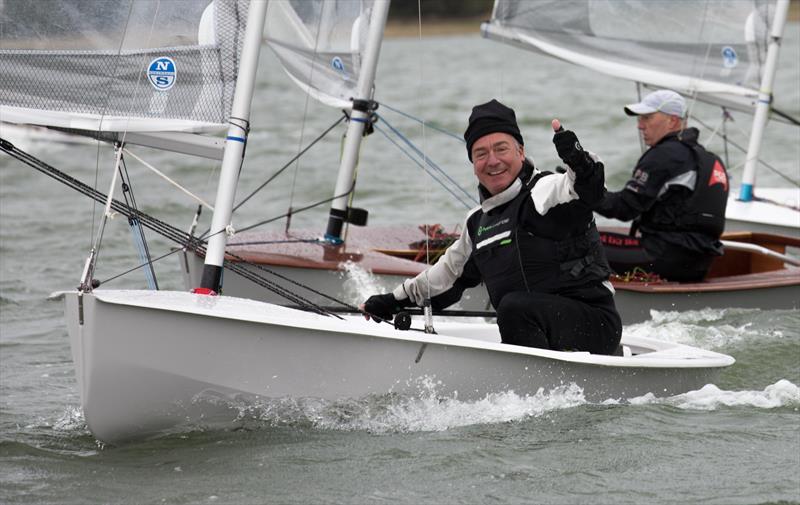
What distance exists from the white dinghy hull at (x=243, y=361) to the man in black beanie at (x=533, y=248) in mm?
130

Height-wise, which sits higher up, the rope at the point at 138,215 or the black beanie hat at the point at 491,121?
the black beanie hat at the point at 491,121

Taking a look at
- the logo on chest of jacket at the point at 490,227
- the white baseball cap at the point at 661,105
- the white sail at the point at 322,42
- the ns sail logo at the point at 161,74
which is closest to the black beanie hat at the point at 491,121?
the logo on chest of jacket at the point at 490,227

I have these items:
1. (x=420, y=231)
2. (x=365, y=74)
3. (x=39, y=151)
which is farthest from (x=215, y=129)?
(x=39, y=151)

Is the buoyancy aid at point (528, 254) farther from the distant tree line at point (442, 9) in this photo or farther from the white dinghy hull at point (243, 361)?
the distant tree line at point (442, 9)

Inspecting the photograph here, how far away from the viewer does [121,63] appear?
186 inches

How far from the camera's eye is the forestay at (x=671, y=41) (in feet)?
28.6

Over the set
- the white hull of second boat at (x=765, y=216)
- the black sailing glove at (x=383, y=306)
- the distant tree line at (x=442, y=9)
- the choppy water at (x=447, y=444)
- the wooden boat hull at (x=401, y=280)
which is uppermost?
the distant tree line at (x=442, y=9)

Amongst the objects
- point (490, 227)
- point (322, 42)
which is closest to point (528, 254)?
Answer: point (490, 227)

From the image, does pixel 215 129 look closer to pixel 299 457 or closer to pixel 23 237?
pixel 299 457

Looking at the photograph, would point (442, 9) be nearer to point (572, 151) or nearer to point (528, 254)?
point (528, 254)

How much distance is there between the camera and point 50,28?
4750 mm

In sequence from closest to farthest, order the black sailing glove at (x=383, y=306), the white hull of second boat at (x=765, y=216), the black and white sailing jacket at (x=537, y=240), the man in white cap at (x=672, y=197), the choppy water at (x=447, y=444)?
the choppy water at (x=447, y=444) < the black and white sailing jacket at (x=537, y=240) < the black sailing glove at (x=383, y=306) < the man in white cap at (x=672, y=197) < the white hull of second boat at (x=765, y=216)

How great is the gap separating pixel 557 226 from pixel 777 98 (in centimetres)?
1451

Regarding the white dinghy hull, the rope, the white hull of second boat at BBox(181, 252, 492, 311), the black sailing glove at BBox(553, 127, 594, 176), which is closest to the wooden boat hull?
the white hull of second boat at BBox(181, 252, 492, 311)
